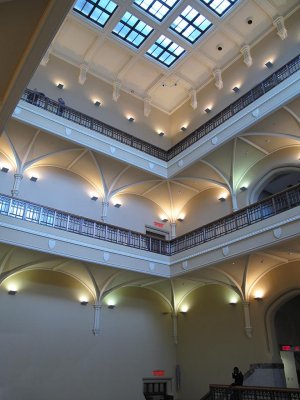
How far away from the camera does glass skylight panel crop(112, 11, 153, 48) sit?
51.1 ft

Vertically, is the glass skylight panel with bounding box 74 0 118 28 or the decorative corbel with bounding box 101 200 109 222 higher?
the glass skylight panel with bounding box 74 0 118 28

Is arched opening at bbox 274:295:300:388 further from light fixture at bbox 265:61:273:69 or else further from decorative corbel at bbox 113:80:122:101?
decorative corbel at bbox 113:80:122:101

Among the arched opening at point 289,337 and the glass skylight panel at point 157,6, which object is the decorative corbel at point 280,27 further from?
the arched opening at point 289,337

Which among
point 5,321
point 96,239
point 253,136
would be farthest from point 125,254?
point 253,136

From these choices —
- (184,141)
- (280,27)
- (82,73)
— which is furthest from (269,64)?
(82,73)

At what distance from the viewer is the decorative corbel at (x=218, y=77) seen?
17328 millimetres

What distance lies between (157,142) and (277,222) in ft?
32.7

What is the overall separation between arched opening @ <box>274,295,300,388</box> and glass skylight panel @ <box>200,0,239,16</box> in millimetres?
12426

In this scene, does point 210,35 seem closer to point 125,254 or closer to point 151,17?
point 151,17

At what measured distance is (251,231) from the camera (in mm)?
11602

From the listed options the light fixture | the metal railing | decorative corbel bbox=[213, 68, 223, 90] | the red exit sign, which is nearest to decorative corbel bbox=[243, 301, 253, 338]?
the metal railing

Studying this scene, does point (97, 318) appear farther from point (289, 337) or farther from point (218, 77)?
point (218, 77)

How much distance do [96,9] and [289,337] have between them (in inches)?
599

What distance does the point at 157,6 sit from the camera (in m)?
15.0
